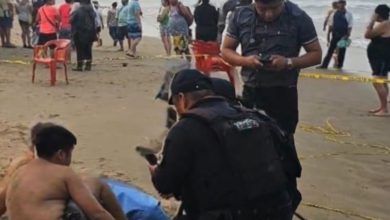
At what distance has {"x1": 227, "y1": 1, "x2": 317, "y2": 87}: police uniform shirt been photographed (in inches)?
206

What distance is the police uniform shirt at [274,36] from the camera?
522 centimetres

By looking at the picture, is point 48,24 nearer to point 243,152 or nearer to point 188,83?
point 188,83

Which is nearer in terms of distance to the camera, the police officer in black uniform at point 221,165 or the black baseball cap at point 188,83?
the police officer in black uniform at point 221,165

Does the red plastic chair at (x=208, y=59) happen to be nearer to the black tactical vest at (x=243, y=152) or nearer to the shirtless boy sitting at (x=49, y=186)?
the shirtless boy sitting at (x=49, y=186)

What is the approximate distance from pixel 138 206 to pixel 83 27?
978cm

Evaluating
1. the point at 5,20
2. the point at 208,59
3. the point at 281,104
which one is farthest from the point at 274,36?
the point at 5,20

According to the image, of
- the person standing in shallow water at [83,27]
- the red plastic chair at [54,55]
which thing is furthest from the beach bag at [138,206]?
the person standing in shallow water at [83,27]

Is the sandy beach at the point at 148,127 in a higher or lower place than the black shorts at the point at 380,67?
lower

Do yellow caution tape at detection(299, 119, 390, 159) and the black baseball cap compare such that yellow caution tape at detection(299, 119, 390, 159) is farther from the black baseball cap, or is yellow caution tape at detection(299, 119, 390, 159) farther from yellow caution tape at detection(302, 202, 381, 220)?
the black baseball cap

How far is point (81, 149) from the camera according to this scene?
795 centimetres

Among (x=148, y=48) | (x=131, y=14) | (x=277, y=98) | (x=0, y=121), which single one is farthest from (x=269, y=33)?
(x=148, y=48)

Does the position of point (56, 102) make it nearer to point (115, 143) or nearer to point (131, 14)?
point (115, 143)

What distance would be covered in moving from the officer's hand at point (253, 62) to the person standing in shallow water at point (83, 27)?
31.1ft

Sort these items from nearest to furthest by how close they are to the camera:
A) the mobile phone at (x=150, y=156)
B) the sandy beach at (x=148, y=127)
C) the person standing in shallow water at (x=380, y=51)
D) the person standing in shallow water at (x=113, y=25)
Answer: the mobile phone at (x=150, y=156)
the sandy beach at (x=148, y=127)
the person standing in shallow water at (x=380, y=51)
the person standing in shallow water at (x=113, y=25)
